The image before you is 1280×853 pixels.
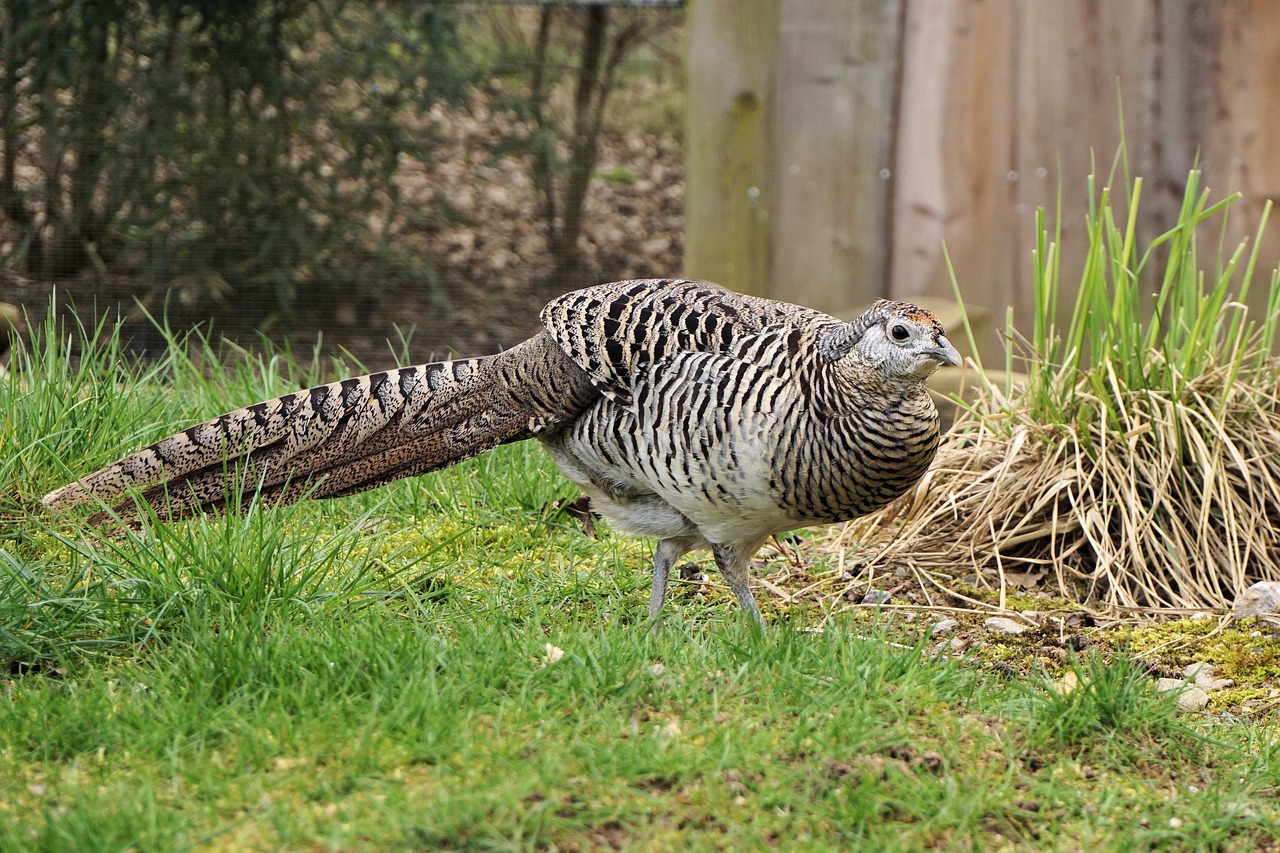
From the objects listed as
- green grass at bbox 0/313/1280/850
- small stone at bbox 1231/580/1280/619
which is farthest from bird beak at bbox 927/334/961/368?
small stone at bbox 1231/580/1280/619

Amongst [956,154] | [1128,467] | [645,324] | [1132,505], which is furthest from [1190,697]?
[956,154]

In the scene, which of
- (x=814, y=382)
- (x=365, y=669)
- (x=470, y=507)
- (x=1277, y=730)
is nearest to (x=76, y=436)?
(x=470, y=507)

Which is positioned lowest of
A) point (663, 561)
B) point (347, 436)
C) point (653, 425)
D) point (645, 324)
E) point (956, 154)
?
point (663, 561)

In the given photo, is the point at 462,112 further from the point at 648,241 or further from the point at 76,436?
the point at 76,436

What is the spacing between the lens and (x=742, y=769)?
2545mm

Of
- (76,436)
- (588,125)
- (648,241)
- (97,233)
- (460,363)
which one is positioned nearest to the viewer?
(460,363)

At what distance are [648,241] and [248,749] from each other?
4928 millimetres

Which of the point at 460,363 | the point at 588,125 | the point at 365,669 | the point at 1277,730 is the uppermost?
the point at 588,125

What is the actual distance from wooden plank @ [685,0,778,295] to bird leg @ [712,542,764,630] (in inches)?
95.9

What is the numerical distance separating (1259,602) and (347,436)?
2.69m

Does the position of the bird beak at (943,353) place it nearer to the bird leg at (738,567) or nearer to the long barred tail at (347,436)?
the bird leg at (738,567)

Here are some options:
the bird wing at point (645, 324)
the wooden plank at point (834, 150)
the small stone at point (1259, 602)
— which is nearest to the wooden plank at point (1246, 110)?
the wooden plank at point (834, 150)

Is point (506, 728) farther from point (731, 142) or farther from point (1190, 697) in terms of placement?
point (731, 142)

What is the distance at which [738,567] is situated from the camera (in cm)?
357
